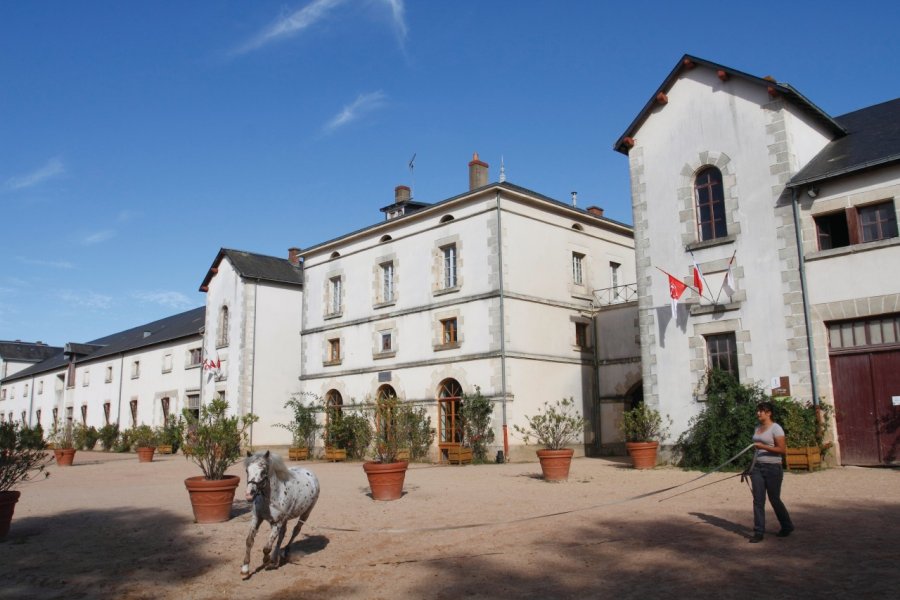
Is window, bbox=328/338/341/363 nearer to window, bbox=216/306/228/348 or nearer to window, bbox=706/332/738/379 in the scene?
window, bbox=216/306/228/348

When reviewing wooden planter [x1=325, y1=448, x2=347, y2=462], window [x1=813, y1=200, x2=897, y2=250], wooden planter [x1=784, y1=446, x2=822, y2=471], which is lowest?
wooden planter [x1=325, y1=448, x2=347, y2=462]

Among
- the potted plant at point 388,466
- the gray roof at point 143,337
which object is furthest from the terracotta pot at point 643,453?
the gray roof at point 143,337

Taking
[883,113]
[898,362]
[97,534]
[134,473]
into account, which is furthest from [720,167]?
[134,473]

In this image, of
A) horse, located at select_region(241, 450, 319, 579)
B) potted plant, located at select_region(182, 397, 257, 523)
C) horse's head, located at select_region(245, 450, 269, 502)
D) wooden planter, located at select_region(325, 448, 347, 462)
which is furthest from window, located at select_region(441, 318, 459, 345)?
horse's head, located at select_region(245, 450, 269, 502)

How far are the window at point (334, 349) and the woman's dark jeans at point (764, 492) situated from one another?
772 inches

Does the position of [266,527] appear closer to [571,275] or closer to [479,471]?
[479,471]

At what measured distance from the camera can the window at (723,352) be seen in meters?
14.7

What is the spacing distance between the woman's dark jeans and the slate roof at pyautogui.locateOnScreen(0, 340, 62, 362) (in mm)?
64938

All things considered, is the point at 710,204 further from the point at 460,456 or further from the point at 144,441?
the point at 144,441

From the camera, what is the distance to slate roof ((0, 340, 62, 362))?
59.3 meters

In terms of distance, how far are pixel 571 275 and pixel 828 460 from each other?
10.3m

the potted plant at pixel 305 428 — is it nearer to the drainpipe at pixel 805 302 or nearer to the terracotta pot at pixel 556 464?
the terracotta pot at pixel 556 464

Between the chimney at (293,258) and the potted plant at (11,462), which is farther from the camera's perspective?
the chimney at (293,258)

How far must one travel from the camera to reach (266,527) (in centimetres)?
887
